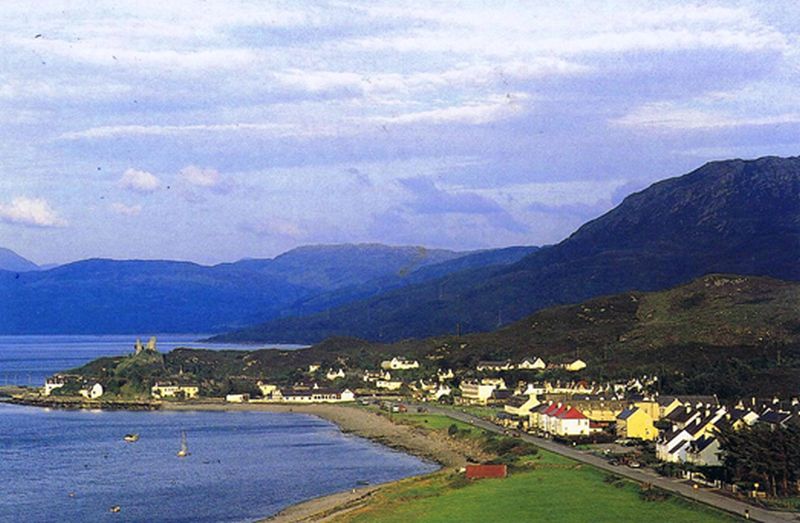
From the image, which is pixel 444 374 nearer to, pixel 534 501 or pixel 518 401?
pixel 518 401

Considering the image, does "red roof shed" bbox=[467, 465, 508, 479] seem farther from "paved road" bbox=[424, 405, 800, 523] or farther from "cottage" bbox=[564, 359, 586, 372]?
"cottage" bbox=[564, 359, 586, 372]

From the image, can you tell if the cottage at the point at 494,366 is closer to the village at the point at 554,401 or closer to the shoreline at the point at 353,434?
the village at the point at 554,401

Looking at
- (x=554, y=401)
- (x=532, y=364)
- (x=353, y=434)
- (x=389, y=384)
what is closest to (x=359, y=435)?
(x=353, y=434)

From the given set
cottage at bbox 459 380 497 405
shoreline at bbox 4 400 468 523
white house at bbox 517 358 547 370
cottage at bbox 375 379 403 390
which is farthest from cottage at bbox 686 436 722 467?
cottage at bbox 375 379 403 390

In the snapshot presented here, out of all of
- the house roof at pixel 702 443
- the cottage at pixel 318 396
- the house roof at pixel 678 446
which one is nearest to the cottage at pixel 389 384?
the cottage at pixel 318 396

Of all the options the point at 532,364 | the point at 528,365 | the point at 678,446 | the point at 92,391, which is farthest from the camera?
the point at 92,391

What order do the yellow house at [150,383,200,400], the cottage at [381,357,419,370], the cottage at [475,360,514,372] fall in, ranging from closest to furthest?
the cottage at [475,360,514,372] < the yellow house at [150,383,200,400] < the cottage at [381,357,419,370]

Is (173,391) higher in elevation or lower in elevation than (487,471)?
higher
